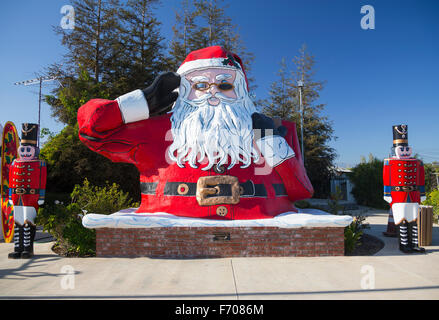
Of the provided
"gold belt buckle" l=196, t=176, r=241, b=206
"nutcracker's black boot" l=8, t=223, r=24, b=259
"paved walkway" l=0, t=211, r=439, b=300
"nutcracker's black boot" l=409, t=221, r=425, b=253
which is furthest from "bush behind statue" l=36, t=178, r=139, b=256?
"nutcracker's black boot" l=409, t=221, r=425, b=253

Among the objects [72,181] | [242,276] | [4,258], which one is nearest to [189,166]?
[242,276]

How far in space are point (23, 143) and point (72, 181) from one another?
8355 millimetres

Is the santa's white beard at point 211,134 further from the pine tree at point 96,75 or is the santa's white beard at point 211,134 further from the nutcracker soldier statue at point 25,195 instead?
the pine tree at point 96,75

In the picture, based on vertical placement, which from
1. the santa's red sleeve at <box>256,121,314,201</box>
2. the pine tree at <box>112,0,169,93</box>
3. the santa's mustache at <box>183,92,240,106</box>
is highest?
the pine tree at <box>112,0,169,93</box>

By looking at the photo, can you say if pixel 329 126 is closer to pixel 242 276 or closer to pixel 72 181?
pixel 72 181

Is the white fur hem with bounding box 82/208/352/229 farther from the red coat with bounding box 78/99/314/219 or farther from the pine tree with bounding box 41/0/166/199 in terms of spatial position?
the pine tree with bounding box 41/0/166/199

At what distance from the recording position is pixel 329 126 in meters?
23.1

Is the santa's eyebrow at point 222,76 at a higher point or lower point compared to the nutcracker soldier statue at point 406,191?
higher

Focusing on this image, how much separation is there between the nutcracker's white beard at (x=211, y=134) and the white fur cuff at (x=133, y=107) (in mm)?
625

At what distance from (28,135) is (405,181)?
7.23 metres

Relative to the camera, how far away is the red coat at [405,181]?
547cm

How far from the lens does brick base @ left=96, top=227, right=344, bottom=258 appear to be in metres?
5.03

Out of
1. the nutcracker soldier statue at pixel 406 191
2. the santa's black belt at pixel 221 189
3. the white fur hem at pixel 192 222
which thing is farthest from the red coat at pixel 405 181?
the santa's black belt at pixel 221 189

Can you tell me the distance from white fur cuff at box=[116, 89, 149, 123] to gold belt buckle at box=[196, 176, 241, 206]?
1.72 metres
